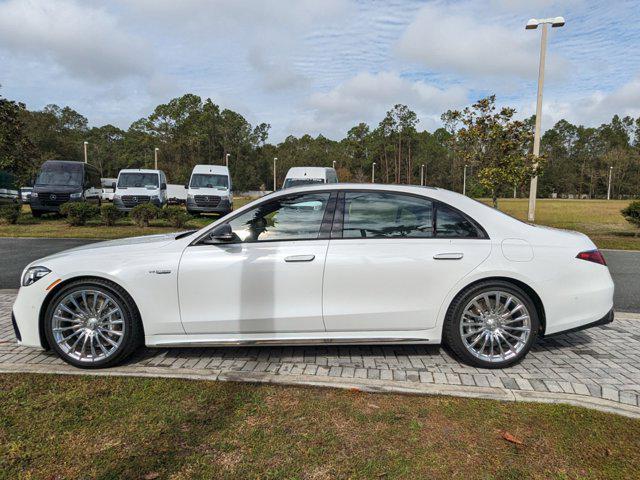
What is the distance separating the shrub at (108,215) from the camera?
16.0 metres

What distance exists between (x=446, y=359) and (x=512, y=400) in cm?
89

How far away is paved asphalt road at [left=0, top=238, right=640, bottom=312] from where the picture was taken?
671 centimetres

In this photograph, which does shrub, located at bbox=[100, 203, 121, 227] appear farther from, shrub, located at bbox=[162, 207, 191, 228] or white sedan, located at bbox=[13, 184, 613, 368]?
white sedan, located at bbox=[13, 184, 613, 368]

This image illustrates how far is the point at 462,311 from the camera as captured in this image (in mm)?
3867

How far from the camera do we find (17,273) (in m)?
8.02

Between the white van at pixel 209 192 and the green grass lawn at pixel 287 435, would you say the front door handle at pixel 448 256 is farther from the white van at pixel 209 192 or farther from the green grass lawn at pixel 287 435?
the white van at pixel 209 192

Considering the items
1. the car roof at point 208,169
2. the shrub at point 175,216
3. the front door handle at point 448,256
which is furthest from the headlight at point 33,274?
the car roof at point 208,169

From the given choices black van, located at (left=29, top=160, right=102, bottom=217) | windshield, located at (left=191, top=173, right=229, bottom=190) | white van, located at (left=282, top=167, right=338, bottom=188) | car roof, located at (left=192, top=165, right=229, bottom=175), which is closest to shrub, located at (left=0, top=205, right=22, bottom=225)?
black van, located at (left=29, top=160, right=102, bottom=217)

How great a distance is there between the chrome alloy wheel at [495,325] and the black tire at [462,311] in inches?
1.0

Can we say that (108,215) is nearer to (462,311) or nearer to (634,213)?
(462,311)

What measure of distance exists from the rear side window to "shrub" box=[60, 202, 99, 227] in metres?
15.0

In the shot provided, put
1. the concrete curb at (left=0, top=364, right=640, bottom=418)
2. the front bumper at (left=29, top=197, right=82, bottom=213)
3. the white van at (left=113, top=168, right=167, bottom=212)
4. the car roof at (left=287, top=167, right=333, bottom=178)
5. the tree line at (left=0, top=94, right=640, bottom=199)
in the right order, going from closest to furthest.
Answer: the concrete curb at (left=0, top=364, right=640, bottom=418)
the front bumper at (left=29, top=197, right=82, bottom=213)
the white van at (left=113, top=168, right=167, bottom=212)
the car roof at (left=287, top=167, right=333, bottom=178)
the tree line at (left=0, top=94, right=640, bottom=199)

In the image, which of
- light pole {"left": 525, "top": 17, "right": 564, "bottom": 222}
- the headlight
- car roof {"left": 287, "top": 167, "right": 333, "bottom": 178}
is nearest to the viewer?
the headlight

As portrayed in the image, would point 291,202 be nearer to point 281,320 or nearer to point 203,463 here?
point 281,320
